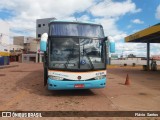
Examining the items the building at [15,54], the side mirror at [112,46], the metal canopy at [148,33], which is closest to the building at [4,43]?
the metal canopy at [148,33]

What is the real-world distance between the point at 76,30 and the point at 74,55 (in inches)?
48.9

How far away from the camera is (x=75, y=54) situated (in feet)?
35.9

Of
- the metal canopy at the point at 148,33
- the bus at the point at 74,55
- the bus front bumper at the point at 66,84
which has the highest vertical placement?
the metal canopy at the point at 148,33

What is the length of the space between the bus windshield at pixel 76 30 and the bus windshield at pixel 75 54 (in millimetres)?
267

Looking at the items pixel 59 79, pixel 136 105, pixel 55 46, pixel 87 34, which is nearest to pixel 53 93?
pixel 59 79

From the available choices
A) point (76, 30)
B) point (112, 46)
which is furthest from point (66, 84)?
point (112, 46)

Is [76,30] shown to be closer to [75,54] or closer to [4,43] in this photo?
[75,54]

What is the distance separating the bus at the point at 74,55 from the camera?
10602 millimetres

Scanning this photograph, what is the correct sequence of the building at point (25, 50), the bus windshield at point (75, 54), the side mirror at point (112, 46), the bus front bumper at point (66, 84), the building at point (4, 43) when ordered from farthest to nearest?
the building at point (25, 50) → the building at point (4, 43) → the side mirror at point (112, 46) → the bus windshield at point (75, 54) → the bus front bumper at point (66, 84)

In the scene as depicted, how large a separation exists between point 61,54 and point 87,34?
1.53 meters

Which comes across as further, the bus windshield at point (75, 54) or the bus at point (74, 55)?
the bus windshield at point (75, 54)

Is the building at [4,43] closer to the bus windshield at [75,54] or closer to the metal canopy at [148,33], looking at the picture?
the metal canopy at [148,33]

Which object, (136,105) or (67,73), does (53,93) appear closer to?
(67,73)

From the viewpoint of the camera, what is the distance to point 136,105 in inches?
368
